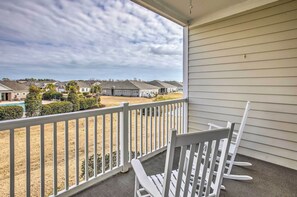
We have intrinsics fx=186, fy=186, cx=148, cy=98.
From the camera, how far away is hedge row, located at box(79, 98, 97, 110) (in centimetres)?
228

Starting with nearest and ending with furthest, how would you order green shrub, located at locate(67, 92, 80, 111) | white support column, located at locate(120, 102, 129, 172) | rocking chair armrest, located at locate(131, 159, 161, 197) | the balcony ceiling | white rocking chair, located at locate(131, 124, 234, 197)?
1. white rocking chair, located at locate(131, 124, 234, 197)
2. rocking chair armrest, located at locate(131, 159, 161, 197)
3. green shrub, located at locate(67, 92, 80, 111)
4. white support column, located at locate(120, 102, 129, 172)
5. the balcony ceiling

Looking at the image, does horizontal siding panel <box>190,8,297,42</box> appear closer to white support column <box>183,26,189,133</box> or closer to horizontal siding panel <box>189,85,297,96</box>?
white support column <box>183,26,189,133</box>

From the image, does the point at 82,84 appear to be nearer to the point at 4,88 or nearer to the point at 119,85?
the point at 119,85

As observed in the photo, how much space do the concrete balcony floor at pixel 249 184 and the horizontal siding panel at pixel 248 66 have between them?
159 centimetres

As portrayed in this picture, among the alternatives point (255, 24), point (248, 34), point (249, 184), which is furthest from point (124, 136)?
point (255, 24)

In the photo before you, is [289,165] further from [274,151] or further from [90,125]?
[90,125]

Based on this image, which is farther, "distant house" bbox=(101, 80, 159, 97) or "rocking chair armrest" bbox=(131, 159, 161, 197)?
"distant house" bbox=(101, 80, 159, 97)

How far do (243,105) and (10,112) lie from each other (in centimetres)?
340

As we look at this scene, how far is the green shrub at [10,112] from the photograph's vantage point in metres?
1.72

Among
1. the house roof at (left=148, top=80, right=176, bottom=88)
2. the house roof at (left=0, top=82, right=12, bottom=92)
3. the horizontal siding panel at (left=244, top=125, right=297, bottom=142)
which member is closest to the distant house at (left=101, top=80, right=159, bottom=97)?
the house roof at (left=148, top=80, right=176, bottom=88)

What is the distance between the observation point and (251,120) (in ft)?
10.7

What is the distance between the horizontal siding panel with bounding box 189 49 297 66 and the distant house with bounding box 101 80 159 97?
4.62 ft

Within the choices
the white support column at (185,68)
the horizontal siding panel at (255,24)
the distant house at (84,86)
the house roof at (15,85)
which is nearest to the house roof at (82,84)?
the distant house at (84,86)

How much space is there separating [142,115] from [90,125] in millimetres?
927
